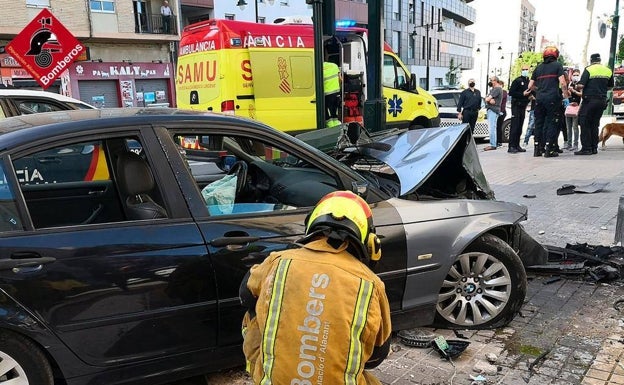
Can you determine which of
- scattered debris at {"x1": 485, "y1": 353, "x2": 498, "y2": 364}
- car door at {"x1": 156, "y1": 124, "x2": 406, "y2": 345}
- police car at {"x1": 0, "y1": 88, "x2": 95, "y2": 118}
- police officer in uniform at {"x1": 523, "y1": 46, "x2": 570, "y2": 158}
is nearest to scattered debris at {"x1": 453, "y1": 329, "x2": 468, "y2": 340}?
scattered debris at {"x1": 485, "y1": 353, "x2": 498, "y2": 364}

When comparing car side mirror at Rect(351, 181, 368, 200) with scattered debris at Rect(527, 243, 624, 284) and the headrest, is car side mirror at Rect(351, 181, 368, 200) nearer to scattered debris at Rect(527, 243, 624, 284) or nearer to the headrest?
the headrest

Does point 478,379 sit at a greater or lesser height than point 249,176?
lesser

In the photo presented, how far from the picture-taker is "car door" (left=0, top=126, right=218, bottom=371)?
230cm

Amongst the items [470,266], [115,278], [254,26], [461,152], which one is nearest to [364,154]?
[461,152]

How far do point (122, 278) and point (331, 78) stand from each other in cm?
752

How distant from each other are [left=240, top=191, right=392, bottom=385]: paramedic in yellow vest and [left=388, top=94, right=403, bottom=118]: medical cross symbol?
10257mm

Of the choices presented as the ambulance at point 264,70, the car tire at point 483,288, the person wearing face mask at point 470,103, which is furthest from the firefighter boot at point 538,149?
the car tire at point 483,288

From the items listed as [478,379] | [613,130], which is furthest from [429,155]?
[613,130]

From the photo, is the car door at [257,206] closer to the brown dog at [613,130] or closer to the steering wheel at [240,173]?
the steering wheel at [240,173]

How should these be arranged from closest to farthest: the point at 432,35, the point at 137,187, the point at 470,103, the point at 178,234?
the point at 178,234
the point at 137,187
the point at 470,103
the point at 432,35

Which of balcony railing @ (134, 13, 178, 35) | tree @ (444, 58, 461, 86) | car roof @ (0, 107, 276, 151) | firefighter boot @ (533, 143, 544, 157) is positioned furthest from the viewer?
tree @ (444, 58, 461, 86)

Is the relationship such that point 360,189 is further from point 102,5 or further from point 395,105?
point 102,5

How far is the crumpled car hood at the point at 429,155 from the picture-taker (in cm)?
348

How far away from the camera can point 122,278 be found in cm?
245
